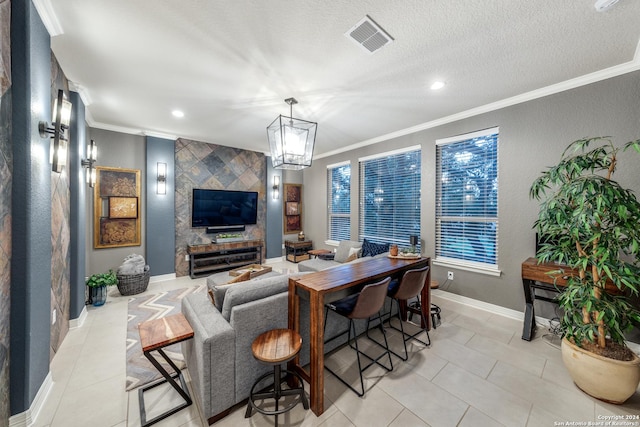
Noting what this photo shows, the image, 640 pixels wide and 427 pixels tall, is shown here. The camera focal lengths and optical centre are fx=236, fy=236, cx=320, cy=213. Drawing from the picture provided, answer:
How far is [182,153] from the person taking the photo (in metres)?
5.02

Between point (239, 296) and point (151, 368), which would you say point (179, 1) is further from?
point (151, 368)

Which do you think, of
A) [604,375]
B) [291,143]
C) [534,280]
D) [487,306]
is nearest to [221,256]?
[291,143]

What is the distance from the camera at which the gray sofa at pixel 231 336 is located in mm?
1613

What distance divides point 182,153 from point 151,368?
4.14 m

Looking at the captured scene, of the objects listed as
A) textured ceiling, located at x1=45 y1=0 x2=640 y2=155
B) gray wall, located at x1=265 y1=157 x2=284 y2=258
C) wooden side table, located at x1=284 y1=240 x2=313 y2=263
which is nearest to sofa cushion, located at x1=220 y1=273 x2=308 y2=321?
textured ceiling, located at x1=45 y1=0 x2=640 y2=155

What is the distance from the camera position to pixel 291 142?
276cm

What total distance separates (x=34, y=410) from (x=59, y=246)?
158 centimetres

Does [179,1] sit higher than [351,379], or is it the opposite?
[179,1]

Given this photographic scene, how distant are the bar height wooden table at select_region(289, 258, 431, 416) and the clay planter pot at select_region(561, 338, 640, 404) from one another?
148cm

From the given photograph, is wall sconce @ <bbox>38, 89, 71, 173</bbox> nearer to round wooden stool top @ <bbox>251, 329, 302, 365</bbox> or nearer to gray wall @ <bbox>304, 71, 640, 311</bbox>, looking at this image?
round wooden stool top @ <bbox>251, 329, 302, 365</bbox>

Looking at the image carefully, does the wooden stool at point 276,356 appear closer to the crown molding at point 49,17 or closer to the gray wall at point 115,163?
the crown molding at point 49,17

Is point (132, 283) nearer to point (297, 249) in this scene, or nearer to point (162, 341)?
point (162, 341)

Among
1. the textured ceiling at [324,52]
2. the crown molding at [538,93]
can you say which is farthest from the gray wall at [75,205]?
the crown molding at [538,93]

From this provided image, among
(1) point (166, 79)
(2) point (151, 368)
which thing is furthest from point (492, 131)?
(2) point (151, 368)
